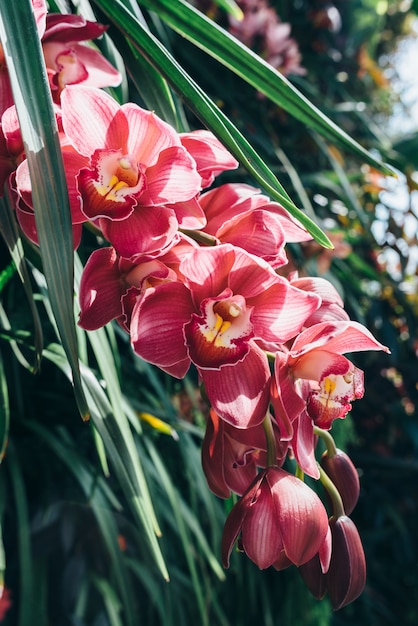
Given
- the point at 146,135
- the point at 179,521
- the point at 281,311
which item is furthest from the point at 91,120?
the point at 179,521

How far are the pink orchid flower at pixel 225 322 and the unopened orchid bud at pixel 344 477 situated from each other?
77 mm

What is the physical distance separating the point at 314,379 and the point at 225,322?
0.17 feet

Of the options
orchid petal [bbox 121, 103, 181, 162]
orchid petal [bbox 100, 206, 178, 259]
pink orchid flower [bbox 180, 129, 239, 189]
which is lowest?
orchid petal [bbox 100, 206, 178, 259]

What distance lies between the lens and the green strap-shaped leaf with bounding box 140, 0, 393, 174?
1.22 feet

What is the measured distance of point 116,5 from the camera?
37cm

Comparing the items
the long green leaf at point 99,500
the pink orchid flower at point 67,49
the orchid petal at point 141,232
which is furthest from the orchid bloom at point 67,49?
the long green leaf at point 99,500

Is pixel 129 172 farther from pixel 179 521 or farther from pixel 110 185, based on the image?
pixel 179 521

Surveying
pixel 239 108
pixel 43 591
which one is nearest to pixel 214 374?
pixel 43 591

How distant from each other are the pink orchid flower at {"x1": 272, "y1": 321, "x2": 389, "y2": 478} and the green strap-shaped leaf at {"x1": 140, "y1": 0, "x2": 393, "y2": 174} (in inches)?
5.2

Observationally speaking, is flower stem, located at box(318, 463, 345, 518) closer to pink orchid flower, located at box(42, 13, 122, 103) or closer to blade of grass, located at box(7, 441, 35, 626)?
pink orchid flower, located at box(42, 13, 122, 103)

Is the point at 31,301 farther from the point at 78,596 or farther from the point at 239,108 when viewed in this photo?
the point at 239,108

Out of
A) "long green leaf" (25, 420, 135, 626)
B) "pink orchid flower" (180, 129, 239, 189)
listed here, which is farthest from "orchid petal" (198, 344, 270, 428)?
"long green leaf" (25, 420, 135, 626)

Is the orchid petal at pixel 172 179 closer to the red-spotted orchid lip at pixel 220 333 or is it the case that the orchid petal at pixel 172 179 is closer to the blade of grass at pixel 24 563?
the red-spotted orchid lip at pixel 220 333

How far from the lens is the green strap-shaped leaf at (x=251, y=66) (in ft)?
1.22
